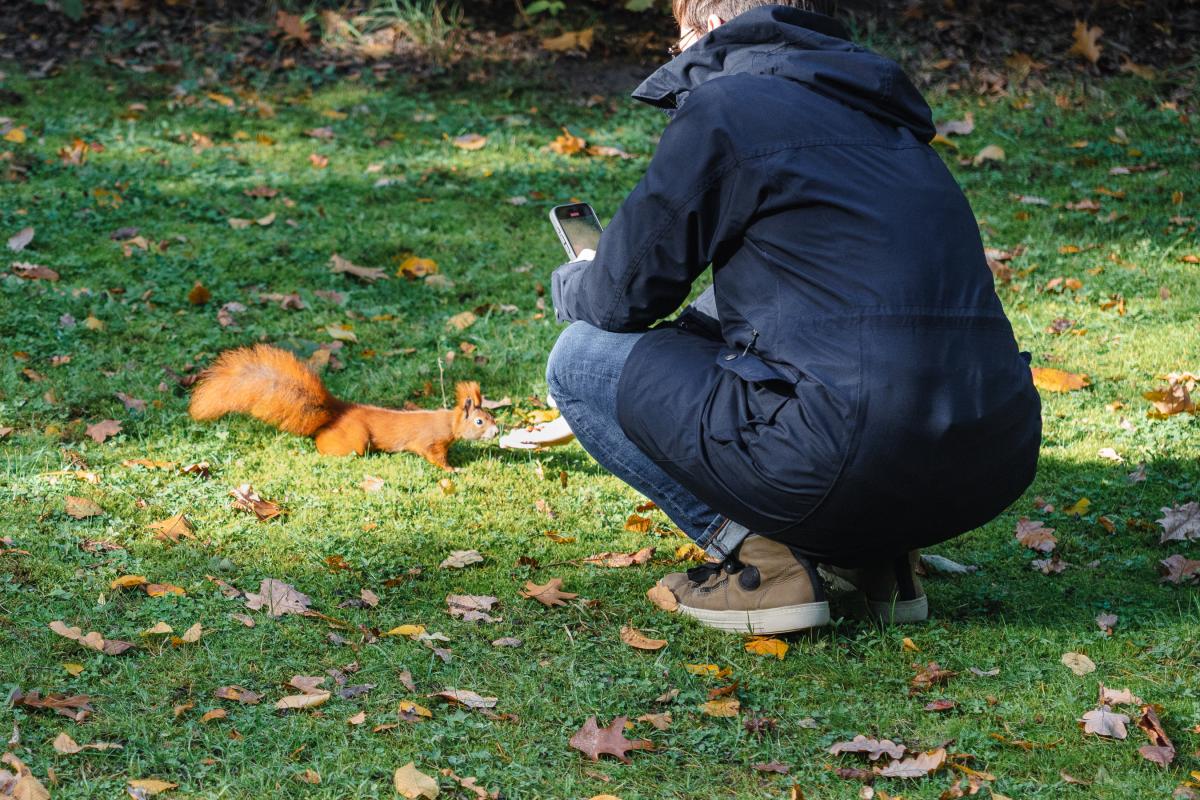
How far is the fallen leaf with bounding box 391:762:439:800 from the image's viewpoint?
2223 millimetres

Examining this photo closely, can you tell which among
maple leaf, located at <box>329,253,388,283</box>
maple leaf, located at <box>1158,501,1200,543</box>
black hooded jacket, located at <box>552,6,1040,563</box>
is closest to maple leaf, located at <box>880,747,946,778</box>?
black hooded jacket, located at <box>552,6,1040,563</box>

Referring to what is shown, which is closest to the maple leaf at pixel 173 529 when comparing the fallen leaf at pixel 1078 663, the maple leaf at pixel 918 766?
the maple leaf at pixel 918 766

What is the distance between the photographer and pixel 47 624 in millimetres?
2764

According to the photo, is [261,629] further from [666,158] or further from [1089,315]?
[1089,315]

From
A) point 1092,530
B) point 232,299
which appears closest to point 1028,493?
point 1092,530

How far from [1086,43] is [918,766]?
718 centimetres

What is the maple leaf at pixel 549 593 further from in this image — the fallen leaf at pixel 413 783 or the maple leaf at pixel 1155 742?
the maple leaf at pixel 1155 742

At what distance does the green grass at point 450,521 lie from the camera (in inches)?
94.8

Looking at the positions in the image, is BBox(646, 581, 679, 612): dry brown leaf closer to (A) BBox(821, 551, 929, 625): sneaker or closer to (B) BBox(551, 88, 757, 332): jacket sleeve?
(A) BBox(821, 551, 929, 625): sneaker

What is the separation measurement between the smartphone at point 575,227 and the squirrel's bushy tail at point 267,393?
116cm

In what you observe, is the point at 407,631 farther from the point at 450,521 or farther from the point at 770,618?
the point at 770,618

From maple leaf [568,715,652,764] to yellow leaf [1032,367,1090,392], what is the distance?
2645mm

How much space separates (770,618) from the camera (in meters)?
2.82

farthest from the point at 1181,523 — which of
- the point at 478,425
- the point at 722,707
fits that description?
the point at 478,425
